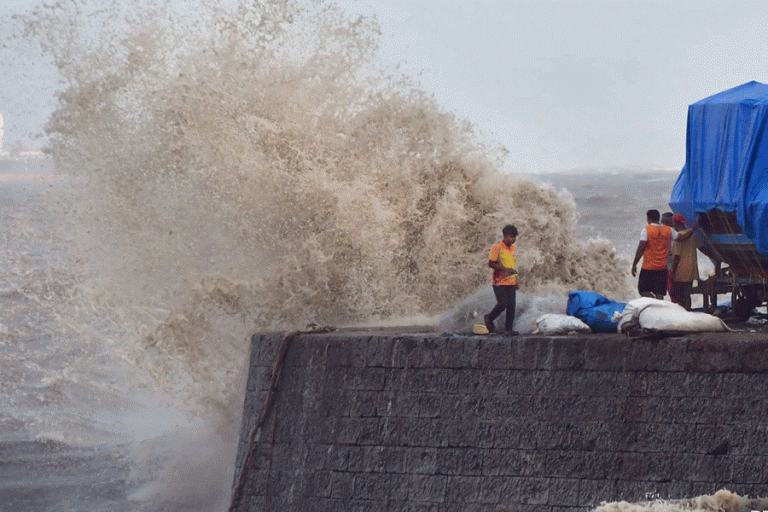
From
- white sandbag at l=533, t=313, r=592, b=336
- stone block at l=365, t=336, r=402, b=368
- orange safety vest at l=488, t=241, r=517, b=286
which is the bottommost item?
stone block at l=365, t=336, r=402, b=368

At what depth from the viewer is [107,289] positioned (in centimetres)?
1040

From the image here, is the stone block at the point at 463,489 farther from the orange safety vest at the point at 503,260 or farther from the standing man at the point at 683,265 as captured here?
the standing man at the point at 683,265

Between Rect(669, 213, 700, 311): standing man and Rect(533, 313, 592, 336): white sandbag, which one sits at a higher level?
Rect(669, 213, 700, 311): standing man

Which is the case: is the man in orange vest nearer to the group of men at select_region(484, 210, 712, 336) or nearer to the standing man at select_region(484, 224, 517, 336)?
the group of men at select_region(484, 210, 712, 336)

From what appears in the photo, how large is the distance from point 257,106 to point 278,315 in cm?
261

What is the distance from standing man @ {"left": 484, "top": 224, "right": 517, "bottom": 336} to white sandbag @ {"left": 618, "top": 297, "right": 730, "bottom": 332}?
0.91m

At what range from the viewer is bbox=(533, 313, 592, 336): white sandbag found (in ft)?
20.7

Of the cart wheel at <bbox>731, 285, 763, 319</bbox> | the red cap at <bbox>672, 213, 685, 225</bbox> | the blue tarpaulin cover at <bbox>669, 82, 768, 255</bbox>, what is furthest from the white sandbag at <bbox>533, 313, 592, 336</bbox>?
the red cap at <bbox>672, 213, 685, 225</bbox>

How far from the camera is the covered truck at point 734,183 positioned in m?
7.15

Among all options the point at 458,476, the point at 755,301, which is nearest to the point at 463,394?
the point at 458,476

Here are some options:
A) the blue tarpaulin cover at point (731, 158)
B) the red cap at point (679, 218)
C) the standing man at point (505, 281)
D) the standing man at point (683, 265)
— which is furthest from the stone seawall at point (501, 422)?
the red cap at point (679, 218)

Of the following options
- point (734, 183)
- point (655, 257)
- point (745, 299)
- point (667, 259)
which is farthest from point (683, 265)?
point (734, 183)

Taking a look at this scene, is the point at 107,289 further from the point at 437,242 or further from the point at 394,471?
the point at 394,471

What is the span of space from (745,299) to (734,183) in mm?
1211
